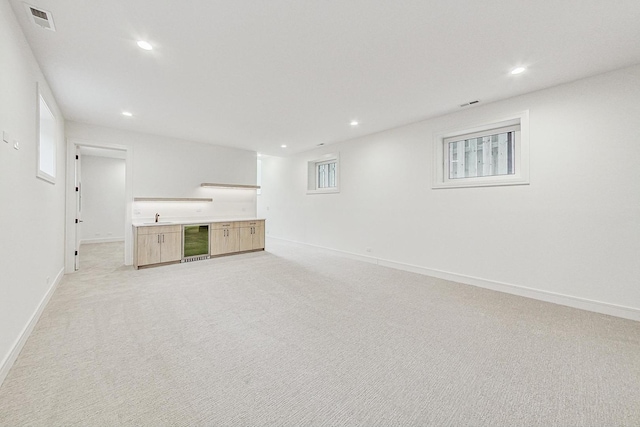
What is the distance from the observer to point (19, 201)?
7.58ft

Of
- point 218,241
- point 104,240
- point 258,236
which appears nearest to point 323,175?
point 258,236

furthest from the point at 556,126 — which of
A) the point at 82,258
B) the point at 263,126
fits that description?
the point at 82,258

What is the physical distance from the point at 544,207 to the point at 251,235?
5867 mm

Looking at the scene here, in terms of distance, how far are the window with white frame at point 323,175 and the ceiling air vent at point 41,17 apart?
5160 millimetres

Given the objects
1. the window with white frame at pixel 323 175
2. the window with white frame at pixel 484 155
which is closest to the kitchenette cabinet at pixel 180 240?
the window with white frame at pixel 323 175

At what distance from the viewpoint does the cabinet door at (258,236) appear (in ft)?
22.6

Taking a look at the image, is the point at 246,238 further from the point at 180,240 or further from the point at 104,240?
→ the point at 104,240

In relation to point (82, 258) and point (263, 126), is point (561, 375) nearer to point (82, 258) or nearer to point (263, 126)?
point (263, 126)

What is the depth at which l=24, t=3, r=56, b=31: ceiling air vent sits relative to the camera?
6.87ft

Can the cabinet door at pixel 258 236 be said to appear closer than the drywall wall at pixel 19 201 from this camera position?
No

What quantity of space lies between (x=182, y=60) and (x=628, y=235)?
17.5 feet

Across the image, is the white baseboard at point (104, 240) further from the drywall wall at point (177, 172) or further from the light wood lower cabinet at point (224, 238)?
the light wood lower cabinet at point (224, 238)

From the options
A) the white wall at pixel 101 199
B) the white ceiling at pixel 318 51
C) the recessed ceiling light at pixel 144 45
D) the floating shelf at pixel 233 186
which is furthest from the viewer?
the white wall at pixel 101 199

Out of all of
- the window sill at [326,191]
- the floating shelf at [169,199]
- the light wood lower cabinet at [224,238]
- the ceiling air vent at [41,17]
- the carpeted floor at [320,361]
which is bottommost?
the carpeted floor at [320,361]
